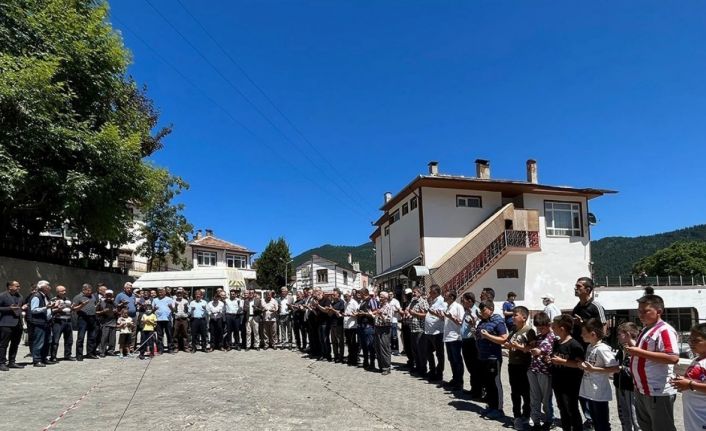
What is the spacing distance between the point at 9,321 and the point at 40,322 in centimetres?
83

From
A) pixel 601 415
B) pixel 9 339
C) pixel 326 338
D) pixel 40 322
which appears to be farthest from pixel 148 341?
pixel 601 415

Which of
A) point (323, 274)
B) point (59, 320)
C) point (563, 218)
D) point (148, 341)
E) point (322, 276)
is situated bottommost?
point (148, 341)

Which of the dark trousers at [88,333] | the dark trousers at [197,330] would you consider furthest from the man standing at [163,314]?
the dark trousers at [88,333]

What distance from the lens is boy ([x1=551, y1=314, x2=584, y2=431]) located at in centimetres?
598

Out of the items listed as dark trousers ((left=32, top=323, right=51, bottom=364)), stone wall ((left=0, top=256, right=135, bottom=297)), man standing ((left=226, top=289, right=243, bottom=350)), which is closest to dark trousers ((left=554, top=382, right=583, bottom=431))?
dark trousers ((left=32, top=323, right=51, bottom=364))

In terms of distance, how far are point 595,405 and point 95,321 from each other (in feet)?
41.8

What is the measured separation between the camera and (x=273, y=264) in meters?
61.7

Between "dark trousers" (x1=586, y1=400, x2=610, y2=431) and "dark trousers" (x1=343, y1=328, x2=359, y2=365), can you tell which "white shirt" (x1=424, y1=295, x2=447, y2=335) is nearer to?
"dark trousers" (x1=343, y1=328, x2=359, y2=365)

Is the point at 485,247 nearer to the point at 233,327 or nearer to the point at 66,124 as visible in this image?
the point at 233,327

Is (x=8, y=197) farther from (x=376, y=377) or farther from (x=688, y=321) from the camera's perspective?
(x=688, y=321)

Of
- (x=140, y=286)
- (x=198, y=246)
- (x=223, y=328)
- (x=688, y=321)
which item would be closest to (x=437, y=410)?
(x=223, y=328)

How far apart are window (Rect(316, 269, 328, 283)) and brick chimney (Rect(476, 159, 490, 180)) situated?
117 feet

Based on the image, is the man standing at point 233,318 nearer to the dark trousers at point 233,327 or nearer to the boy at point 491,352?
the dark trousers at point 233,327

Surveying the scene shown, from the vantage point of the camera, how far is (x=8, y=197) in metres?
16.7
